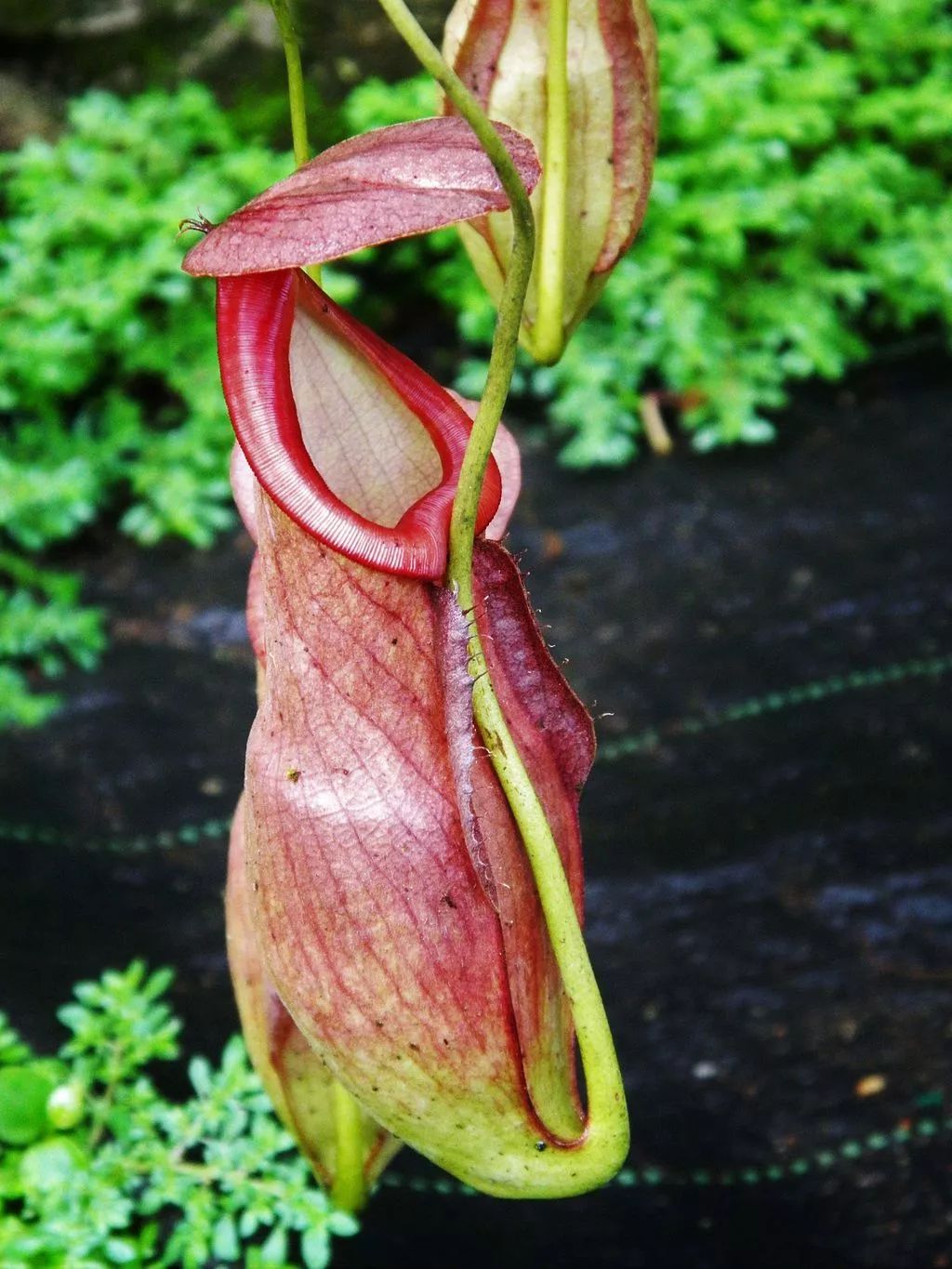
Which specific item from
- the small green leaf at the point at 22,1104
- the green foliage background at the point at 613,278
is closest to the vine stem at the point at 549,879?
the small green leaf at the point at 22,1104

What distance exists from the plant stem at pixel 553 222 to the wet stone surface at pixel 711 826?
77 cm

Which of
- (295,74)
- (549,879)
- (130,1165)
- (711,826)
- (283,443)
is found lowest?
(711,826)

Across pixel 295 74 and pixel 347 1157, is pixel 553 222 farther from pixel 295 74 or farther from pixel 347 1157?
pixel 347 1157

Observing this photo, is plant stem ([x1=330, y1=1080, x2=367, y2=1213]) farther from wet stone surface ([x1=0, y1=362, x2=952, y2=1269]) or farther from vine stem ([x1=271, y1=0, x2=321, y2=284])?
vine stem ([x1=271, y1=0, x2=321, y2=284])

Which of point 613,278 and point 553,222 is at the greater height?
point 553,222

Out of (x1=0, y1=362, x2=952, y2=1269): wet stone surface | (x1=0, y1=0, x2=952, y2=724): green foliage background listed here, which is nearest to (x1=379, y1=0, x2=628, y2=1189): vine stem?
(x1=0, y1=362, x2=952, y2=1269): wet stone surface

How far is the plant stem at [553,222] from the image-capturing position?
2.27ft

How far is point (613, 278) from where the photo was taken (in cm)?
189

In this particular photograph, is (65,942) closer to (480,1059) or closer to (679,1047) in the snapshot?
→ (679,1047)

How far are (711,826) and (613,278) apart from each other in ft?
2.88

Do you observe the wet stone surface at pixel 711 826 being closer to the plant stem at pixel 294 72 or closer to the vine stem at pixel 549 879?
the vine stem at pixel 549 879

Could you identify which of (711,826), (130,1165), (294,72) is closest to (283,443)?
(294,72)

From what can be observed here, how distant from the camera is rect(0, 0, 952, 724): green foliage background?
172 centimetres

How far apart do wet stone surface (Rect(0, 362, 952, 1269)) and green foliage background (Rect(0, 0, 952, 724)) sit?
0.12 metres
